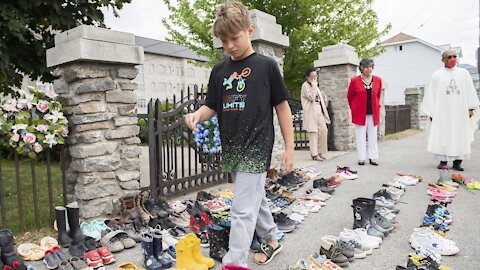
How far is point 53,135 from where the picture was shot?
376cm

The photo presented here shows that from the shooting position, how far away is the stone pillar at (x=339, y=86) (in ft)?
31.3

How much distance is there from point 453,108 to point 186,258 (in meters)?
5.56

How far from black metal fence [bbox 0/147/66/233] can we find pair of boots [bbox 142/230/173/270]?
1.54m

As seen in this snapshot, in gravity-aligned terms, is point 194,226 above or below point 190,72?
below

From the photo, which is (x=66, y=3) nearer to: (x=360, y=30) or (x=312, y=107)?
(x=312, y=107)

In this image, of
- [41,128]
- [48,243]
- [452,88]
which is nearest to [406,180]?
[452,88]

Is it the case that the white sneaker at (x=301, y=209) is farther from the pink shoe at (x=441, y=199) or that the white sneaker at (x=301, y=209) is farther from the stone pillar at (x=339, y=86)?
the stone pillar at (x=339, y=86)

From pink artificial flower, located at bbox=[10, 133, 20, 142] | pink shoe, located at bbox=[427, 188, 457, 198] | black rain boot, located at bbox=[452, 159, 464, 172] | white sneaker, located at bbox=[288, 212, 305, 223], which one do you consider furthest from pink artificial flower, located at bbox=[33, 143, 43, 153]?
black rain boot, located at bbox=[452, 159, 464, 172]

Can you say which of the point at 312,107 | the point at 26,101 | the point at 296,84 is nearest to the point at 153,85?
the point at 296,84

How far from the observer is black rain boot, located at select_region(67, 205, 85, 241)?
356 cm

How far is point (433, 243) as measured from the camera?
3143 mm

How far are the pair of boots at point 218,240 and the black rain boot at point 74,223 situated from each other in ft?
4.50

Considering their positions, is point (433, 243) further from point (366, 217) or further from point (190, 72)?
point (190, 72)

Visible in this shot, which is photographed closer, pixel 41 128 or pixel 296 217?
pixel 41 128
